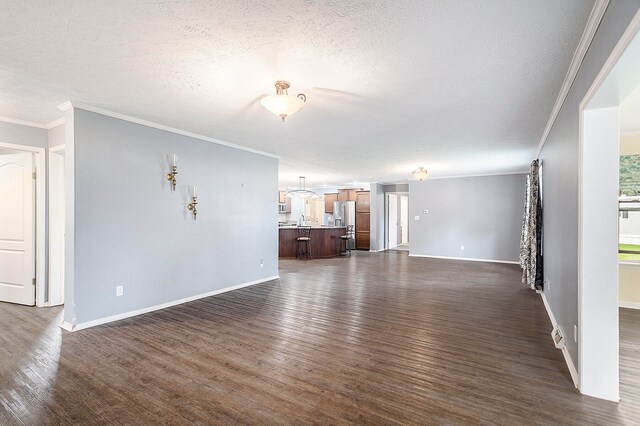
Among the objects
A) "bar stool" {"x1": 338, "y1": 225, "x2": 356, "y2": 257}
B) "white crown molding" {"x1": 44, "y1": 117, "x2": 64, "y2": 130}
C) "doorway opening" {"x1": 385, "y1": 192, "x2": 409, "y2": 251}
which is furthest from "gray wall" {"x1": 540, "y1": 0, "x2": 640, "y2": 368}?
"doorway opening" {"x1": 385, "y1": 192, "x2": 409, "y2": 251}

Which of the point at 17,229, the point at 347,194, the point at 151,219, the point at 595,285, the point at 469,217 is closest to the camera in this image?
the point at 595,285

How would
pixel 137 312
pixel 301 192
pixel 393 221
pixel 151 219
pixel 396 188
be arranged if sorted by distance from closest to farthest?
pixel 137 312, pixel 151 219, pixel 301 192, pixel 396 188, pixel 393 221

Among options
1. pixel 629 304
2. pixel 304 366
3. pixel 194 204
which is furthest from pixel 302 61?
pixel 629 304

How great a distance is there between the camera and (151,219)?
4.08 metres

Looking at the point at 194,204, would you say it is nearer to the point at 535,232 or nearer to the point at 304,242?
the point at 535,232

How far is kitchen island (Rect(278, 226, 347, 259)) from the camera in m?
9.59

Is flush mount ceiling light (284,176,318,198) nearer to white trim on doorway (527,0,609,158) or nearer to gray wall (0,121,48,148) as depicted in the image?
gray wall (0,121,48,148)

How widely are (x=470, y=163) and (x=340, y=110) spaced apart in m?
4.60

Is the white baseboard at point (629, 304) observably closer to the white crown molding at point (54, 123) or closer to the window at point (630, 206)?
the window at point (630, 206)

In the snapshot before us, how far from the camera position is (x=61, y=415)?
1992mm

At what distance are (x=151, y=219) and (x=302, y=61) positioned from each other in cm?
298

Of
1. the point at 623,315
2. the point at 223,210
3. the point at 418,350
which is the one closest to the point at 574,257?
→ the point at 418,350

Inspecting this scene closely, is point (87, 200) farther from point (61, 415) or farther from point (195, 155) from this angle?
point (61, 415)

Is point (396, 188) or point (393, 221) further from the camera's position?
point (393, 221)
